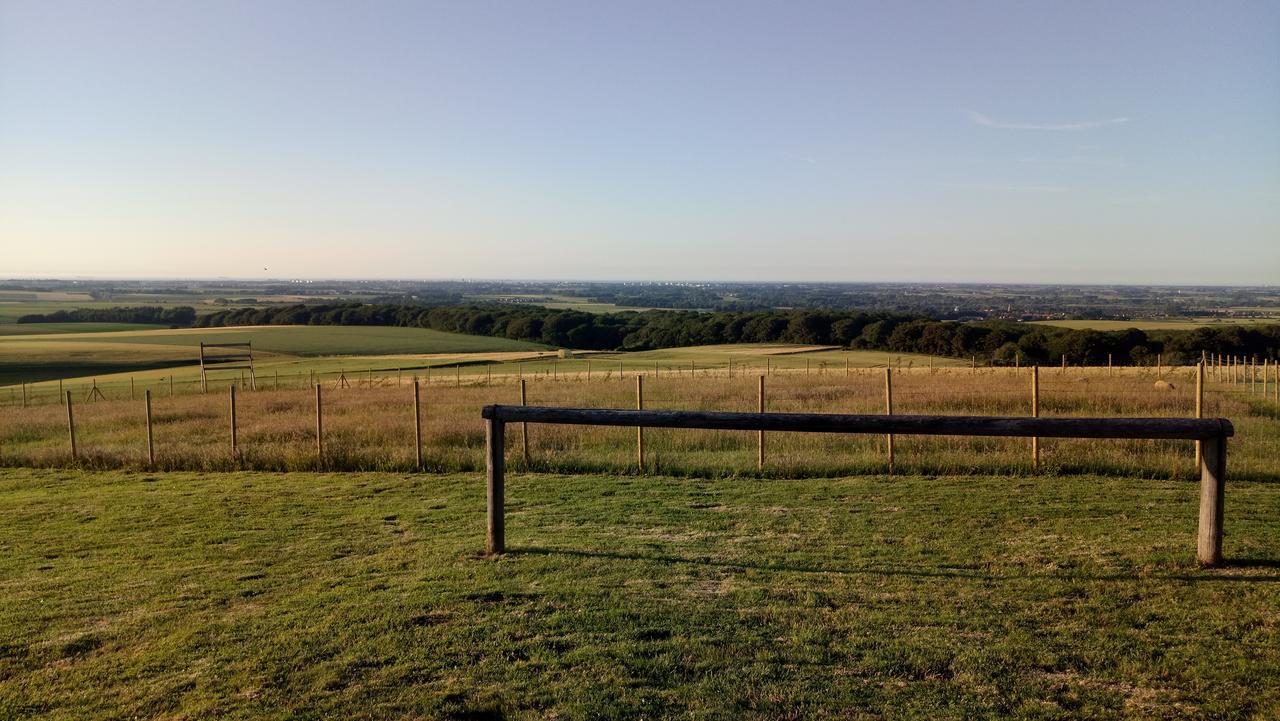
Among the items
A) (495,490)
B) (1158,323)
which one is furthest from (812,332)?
(495,490)

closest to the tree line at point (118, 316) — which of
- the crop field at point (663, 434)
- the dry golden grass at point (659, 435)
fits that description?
the crop field at point (663, 434)

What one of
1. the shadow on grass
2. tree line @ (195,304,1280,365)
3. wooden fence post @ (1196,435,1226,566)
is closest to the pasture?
tree line @ (195,304,1280,365)

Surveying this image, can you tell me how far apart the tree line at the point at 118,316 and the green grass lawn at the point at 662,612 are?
132 m

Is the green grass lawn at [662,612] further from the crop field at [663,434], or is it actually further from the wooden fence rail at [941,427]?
the crop field at [663,434]

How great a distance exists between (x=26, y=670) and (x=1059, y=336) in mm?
77469

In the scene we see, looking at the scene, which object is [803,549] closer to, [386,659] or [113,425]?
[386,659]

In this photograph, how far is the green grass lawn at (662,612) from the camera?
15.4 ft

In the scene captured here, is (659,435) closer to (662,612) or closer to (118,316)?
(662,612)

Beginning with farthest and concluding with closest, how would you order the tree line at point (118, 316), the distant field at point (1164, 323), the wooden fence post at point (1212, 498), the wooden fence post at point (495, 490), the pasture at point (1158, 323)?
1. the tree line at point (118, 316)
2. the pasture at point (1158, 323)
3. the distant field at point (1164, 323)
4. the wooden fence post at point (495, 490)
5. the wooden fence post at point (1212, 498)

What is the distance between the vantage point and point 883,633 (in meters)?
5.55

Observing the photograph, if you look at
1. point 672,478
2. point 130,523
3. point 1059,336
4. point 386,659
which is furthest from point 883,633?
point 1059,336

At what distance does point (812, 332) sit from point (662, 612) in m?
91.6

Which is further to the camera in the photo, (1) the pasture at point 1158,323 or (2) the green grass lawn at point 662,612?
(1) the pasture at point 1158,323

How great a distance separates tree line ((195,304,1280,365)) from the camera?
6650 cm
